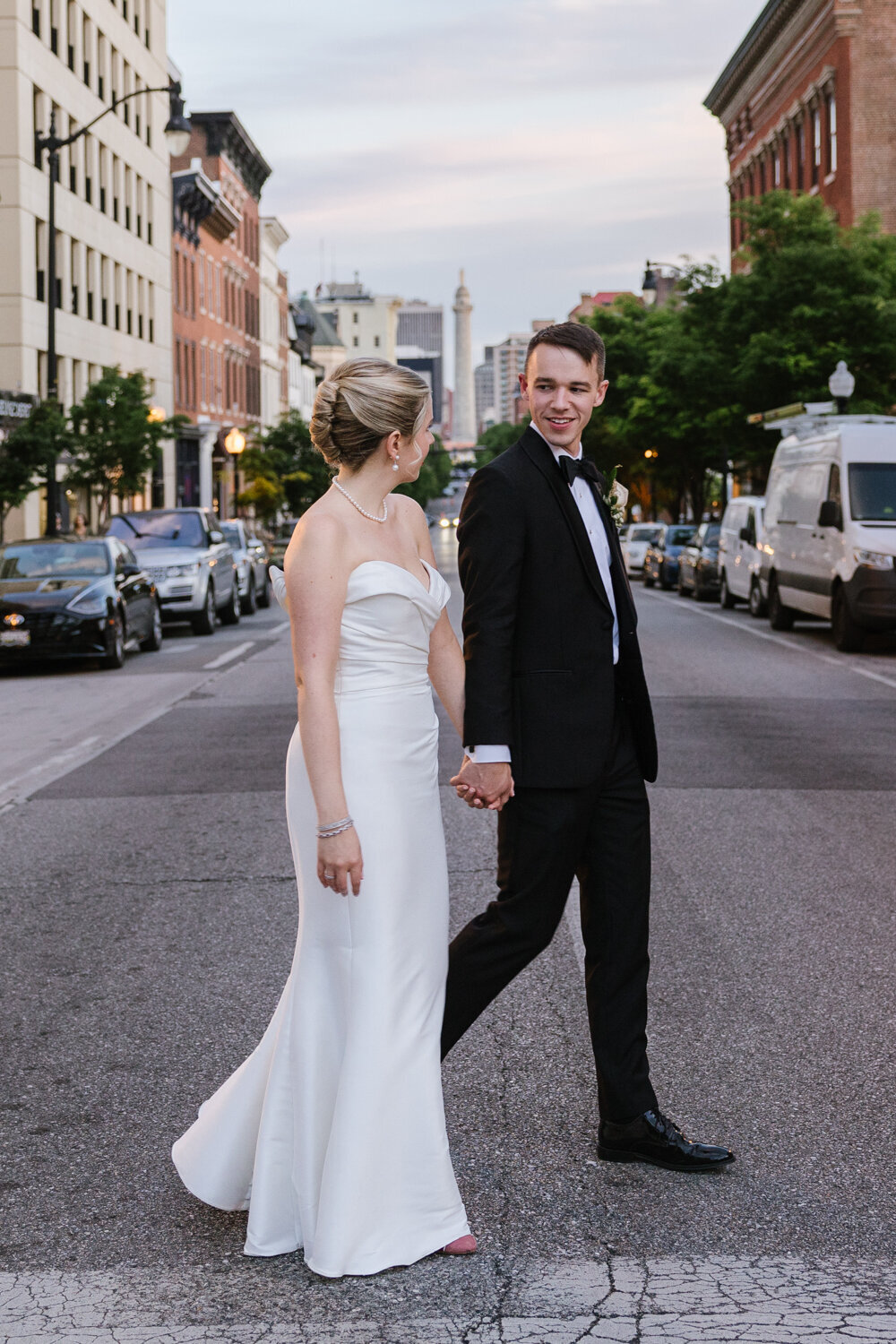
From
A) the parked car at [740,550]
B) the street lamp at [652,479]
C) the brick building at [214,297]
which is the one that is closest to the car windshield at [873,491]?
the parked car at [740,550]

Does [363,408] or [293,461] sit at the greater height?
[293,461]

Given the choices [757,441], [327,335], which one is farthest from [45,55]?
[327,335]

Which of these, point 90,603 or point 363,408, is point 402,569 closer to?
point 363,408

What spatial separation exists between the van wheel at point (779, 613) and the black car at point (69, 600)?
8.88 meters

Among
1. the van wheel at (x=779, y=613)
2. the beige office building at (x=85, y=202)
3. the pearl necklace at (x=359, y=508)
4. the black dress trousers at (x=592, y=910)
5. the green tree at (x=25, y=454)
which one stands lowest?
the black dress trousers at (x=592, y=910)

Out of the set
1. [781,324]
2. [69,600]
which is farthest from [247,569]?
[781,324]

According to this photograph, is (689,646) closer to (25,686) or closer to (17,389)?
(25,686)

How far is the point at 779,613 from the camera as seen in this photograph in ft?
79.2

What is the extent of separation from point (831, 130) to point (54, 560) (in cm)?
3306

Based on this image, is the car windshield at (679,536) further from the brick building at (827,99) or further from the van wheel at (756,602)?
the van wheel at (756,602)

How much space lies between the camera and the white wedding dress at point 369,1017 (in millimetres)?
3568

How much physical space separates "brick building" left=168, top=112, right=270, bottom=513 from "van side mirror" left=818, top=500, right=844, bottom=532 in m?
39.5

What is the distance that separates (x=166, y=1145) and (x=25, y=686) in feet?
47.3

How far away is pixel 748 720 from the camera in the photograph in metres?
13.9
